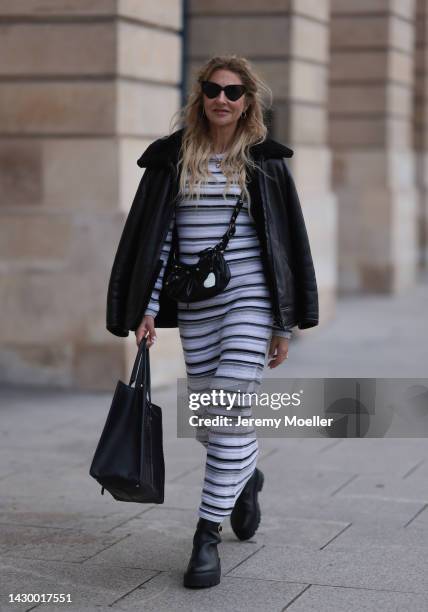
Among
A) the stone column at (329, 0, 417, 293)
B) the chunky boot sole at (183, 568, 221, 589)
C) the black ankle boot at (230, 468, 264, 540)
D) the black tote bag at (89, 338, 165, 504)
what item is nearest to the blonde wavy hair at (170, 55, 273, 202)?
the black tote bag at (89, 338, 165, 504)

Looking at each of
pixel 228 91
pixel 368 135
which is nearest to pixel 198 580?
pixel 228 91

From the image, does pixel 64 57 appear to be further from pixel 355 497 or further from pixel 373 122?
pixel 373 122

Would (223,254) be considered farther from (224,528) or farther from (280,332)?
(224,528)

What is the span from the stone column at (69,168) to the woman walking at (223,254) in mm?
3987

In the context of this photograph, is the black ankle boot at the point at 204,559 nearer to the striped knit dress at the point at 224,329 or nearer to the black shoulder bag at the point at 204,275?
the striped knit dress at the point at 224,329

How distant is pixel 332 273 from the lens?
13.4 metres

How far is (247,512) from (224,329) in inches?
31.2

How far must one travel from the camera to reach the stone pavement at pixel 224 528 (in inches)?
179

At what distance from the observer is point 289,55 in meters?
12.3

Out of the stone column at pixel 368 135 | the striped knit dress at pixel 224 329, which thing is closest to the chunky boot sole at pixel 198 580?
the striped knit dress at pixel 224 329

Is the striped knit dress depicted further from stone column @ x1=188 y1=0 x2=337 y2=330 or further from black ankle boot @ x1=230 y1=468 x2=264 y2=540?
stone column @ x1=188 y1=0 x2=337 y2=330

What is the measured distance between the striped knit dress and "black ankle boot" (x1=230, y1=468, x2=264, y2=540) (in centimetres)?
24

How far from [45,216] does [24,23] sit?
1305 mm

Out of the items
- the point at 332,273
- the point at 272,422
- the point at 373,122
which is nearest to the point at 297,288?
the point at 272,422
